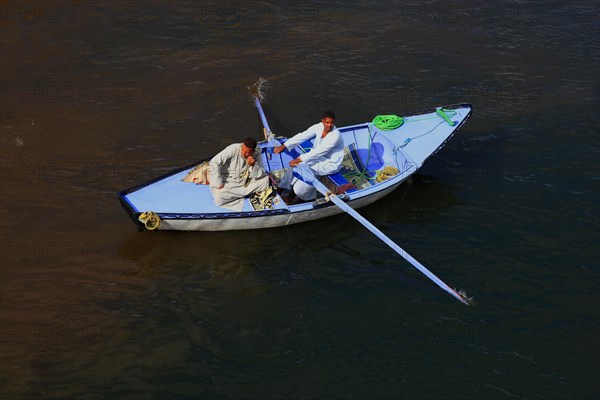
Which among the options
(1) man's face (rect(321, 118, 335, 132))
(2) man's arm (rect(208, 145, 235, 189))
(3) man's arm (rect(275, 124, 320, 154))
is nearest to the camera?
(2) man's arm (rect(208, 145, 235, 189))

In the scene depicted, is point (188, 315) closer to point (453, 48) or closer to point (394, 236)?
point (394, 236)

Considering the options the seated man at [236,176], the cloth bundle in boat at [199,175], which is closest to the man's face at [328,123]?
the seated man at [236,176]

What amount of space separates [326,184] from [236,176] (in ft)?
8.37

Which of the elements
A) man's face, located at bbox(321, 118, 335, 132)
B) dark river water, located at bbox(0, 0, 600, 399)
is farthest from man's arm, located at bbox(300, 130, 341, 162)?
dark river water, located at bbox(0, 0, 600, 399)

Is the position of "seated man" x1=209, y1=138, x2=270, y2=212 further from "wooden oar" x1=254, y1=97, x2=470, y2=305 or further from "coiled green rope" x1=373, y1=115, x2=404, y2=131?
"coiled green rope" x1=373, y1=115, x2=404, y2=131

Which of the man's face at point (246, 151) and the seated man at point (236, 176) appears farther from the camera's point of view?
the seated man at point (236, 176)

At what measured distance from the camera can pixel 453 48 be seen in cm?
2120

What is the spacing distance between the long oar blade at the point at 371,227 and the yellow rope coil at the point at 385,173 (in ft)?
5.53

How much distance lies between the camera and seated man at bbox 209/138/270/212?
522 inches

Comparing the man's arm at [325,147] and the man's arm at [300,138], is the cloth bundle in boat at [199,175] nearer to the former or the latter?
the man's arm at [300,138]

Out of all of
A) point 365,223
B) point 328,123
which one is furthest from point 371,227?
point 328,123

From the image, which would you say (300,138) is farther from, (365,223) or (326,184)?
(365,223)

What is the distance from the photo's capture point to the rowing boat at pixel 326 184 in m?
13.5

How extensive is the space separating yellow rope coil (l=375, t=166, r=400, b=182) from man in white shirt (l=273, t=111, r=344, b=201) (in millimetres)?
1098
